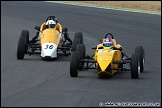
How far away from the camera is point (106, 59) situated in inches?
720

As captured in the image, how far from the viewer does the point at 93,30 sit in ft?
109

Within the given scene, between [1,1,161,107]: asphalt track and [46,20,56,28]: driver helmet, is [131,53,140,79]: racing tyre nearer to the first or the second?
[1,1,161,107]: asphalt track

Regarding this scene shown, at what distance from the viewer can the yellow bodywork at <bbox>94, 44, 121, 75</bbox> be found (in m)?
18.0

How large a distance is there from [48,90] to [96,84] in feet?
5.49

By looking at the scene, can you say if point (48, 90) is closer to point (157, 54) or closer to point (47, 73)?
point (47, 73)

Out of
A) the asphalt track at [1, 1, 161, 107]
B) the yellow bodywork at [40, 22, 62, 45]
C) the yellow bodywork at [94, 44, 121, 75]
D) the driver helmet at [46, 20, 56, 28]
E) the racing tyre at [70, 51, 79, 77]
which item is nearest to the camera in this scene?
the asphalt track at [1, 1, 161, 107]

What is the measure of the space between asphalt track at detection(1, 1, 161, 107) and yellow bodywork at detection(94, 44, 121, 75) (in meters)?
0.28

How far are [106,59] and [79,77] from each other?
0.96 metres

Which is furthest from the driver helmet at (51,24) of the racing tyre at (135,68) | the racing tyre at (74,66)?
the racing tyre at (135,68)

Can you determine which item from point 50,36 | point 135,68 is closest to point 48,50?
point 50,36

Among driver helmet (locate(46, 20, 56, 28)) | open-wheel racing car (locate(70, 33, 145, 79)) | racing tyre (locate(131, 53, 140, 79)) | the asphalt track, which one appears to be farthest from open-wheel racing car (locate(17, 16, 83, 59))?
racing tyre (locate(131, 53, 140, 79))

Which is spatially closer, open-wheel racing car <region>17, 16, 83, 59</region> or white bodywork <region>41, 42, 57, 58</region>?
Result: white bodywork <region>41, 42, 57, 58</region>

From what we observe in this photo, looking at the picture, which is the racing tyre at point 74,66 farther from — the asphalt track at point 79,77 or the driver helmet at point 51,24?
Result: the driver helmet at point 51,24

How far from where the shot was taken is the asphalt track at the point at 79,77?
15039 mm
